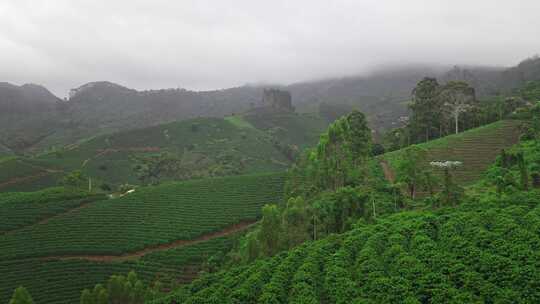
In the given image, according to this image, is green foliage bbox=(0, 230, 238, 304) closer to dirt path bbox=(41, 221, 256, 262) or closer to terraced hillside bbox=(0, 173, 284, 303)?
terraced hillside bbox=(0, 173, 284, 303)

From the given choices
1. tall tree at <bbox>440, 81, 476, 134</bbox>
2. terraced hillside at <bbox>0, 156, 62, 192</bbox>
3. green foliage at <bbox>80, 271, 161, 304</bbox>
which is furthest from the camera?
terraced hillside at <bbox>0, 156, 62, 192</bbox>

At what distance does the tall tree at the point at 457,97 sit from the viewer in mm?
56250

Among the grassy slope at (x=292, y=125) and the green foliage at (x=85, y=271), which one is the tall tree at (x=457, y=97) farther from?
the grassy slope at (x=292, y=125)

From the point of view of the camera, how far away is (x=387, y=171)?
143 ft

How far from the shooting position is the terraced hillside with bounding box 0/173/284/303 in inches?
1396

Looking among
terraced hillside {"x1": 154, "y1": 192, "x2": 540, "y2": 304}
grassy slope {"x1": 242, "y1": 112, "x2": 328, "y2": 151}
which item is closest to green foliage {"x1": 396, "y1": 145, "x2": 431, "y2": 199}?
terraced hillside {"x1": 154, "y1": 192, "x2": 540, "y2": 304}

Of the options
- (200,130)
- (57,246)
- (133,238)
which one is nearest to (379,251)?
(133,238)

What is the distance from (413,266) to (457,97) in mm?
47112

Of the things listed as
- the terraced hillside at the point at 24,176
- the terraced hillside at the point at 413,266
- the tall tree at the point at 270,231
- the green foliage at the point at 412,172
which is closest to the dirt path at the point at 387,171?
the green foliage at the point at 412,172

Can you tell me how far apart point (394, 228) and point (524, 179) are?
11573 mm

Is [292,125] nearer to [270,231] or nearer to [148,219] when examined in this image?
[148,219]

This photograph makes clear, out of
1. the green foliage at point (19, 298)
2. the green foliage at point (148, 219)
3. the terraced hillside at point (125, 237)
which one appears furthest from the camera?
the green foliage at point (148, 219)

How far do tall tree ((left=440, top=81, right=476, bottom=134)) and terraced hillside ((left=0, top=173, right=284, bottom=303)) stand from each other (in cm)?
2801

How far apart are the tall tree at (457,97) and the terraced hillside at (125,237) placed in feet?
91.9
